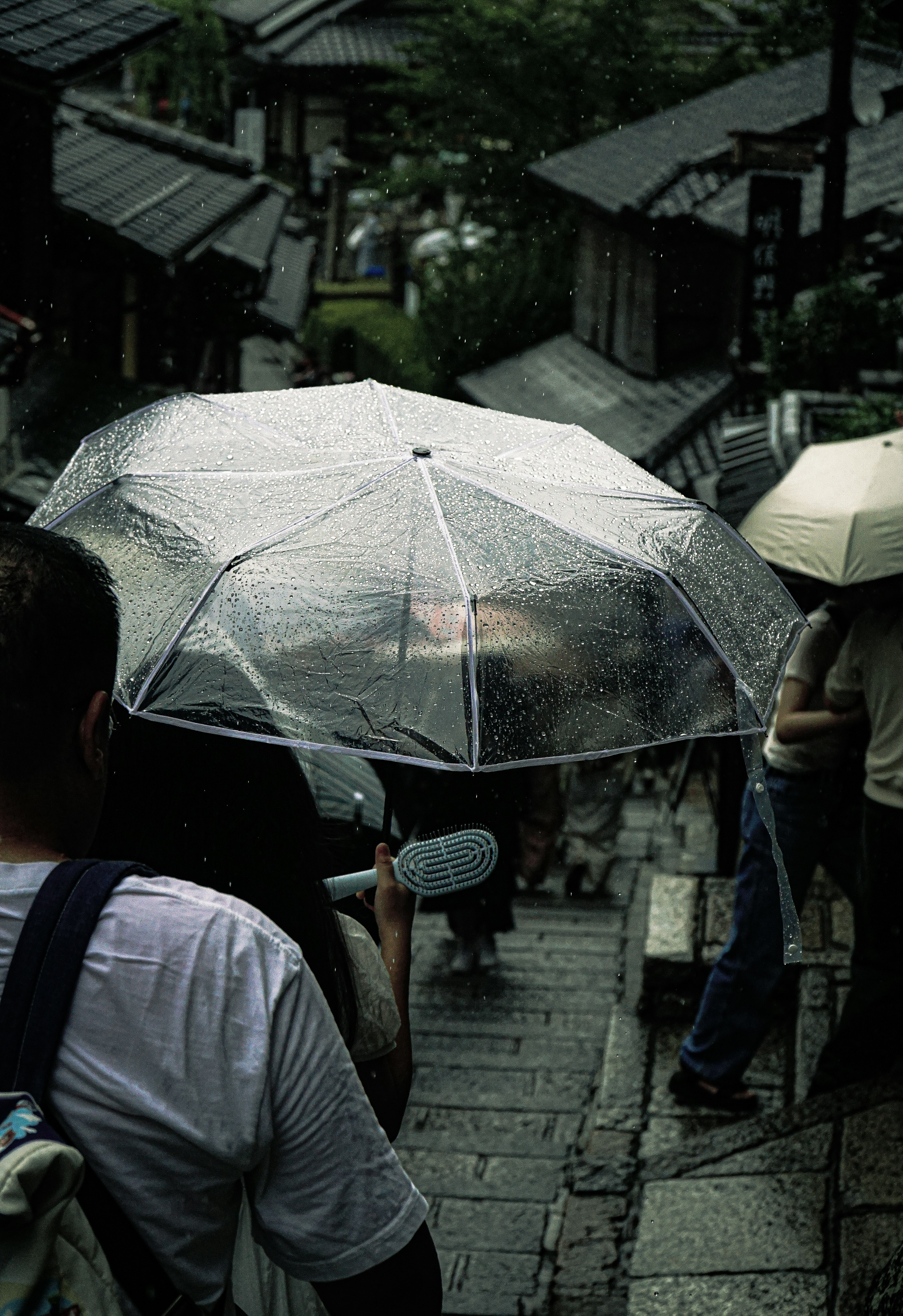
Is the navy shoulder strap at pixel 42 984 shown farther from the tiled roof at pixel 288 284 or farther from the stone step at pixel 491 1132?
the tiled roof at pixel 288 284

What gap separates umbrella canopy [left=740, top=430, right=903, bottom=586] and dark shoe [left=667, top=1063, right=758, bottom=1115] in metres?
2.04

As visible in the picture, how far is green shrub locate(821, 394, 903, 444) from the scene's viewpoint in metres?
7.61

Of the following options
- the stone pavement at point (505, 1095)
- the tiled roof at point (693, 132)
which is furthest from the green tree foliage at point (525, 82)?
the stone pavement at point (505, 1095)

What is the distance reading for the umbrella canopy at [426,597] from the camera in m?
2.81

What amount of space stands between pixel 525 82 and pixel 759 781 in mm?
22772

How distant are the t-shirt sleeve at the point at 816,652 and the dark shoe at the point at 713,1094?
163 centimetres

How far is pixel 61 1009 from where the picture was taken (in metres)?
1.58

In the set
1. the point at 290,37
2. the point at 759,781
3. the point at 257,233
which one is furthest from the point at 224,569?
the point at 290,37

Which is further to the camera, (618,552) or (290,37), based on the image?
(290,37)

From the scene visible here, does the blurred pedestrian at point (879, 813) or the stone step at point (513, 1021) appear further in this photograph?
the stone step at point (513, 1021)

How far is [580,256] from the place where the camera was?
76.5 ft

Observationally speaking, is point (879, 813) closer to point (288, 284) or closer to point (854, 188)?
point (854, 188)

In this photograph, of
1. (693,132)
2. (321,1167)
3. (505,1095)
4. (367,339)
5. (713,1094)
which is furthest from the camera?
(367,339)

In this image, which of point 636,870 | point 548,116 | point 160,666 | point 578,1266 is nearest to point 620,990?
point 578,1266
